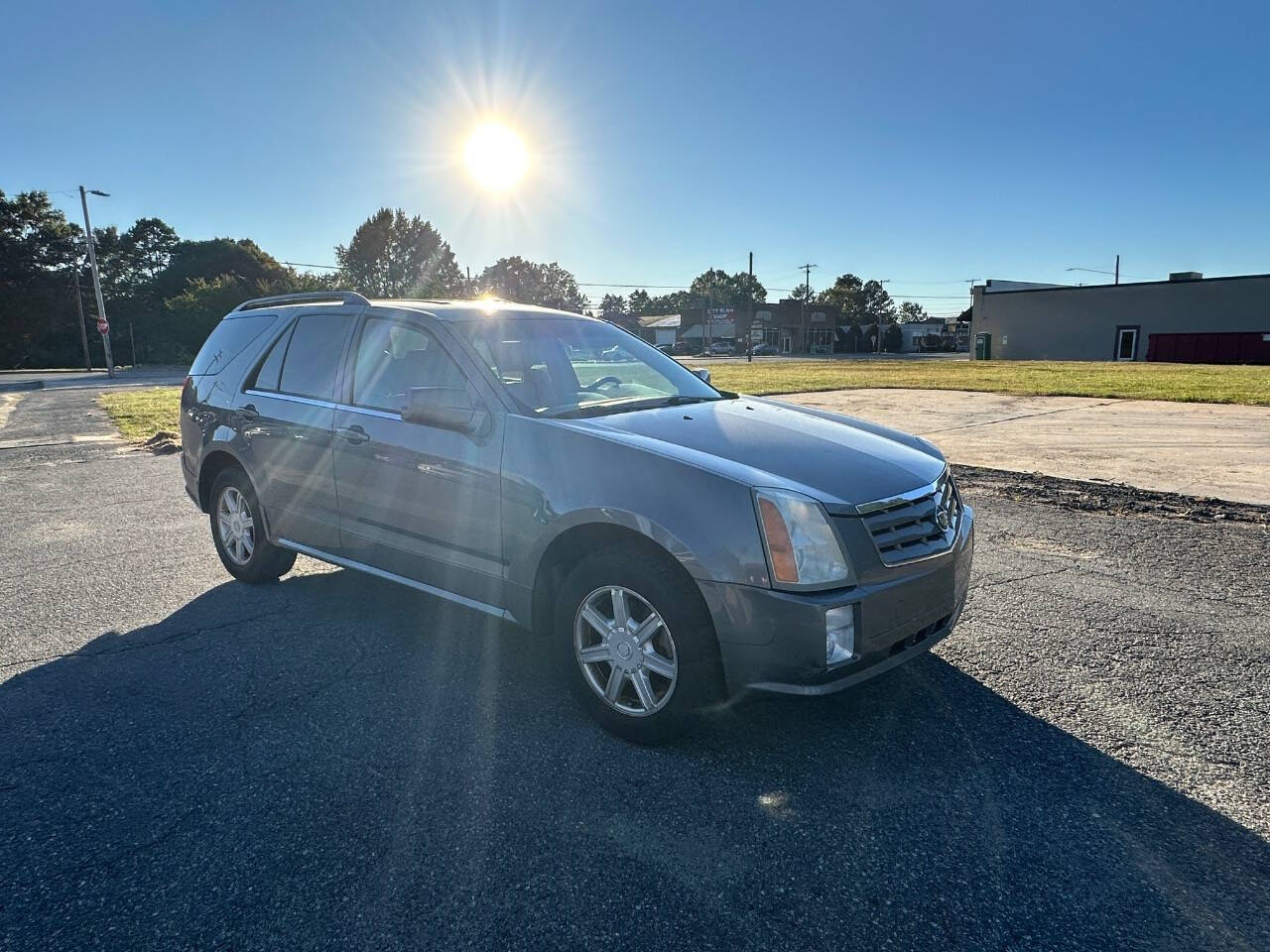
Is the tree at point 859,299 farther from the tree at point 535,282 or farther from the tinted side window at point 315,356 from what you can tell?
the tinted side window at point 315,356

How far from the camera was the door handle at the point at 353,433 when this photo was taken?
13.5 feet

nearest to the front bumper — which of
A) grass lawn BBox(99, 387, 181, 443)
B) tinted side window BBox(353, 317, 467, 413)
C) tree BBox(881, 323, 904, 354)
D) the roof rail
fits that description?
tinted side window BBox(353, 317, 467, 413)

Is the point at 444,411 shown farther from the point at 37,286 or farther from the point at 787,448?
the point at 37,286

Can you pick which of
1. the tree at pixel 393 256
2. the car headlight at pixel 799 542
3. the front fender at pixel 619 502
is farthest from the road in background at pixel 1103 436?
the tree at pixel 393 256

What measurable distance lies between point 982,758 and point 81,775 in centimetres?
345

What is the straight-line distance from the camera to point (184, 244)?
68.6 m

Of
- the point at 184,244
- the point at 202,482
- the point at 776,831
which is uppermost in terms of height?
the point at 184,244

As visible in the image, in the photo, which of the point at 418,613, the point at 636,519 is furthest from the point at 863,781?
the point at 418,613

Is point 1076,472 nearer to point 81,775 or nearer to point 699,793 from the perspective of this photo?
point 699,793

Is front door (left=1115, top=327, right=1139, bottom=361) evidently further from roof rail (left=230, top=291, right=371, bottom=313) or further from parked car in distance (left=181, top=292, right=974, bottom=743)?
roof rail (left=230, top=291, right=371, bottom=313)

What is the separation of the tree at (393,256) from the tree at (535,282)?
2579 cm

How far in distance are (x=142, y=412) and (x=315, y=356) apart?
1481cm

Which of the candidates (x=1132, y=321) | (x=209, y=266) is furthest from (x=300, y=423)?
(x=209, y=266)

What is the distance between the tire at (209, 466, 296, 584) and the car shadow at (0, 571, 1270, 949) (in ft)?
4.45
